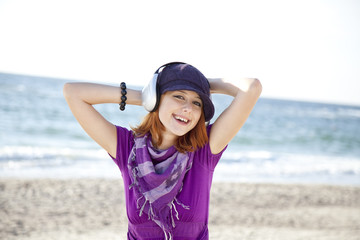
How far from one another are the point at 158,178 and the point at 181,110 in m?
0.39

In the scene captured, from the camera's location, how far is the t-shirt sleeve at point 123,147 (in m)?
2.11

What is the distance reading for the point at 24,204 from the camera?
6078 mm

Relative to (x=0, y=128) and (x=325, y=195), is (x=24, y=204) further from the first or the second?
A: (x=0, y=128)

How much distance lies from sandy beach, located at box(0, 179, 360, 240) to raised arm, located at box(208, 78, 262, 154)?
3675 mm

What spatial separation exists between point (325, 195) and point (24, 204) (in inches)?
250

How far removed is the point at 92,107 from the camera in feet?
6.88

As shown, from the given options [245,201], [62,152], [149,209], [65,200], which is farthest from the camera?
[62,152]

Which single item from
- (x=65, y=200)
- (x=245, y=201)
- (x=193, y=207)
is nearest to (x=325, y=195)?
(x=245, y=201)

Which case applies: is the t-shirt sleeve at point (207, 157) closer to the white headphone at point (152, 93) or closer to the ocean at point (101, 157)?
the white headphone at point (152, 93)

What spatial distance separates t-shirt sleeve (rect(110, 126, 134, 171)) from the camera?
211 cm

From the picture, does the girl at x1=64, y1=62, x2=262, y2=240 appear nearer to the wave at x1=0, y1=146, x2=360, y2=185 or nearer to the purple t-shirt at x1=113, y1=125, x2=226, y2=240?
the purple t-shirt at x1=113, y1=125, x2=226, y2=240

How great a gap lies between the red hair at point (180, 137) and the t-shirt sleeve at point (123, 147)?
0.06 meters

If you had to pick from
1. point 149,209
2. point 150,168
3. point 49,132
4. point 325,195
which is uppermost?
point 150,168

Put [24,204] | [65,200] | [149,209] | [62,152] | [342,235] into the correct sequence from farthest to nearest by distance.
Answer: [62,152] < [65,200] < [24,204] < [342,235] < [149,209]
